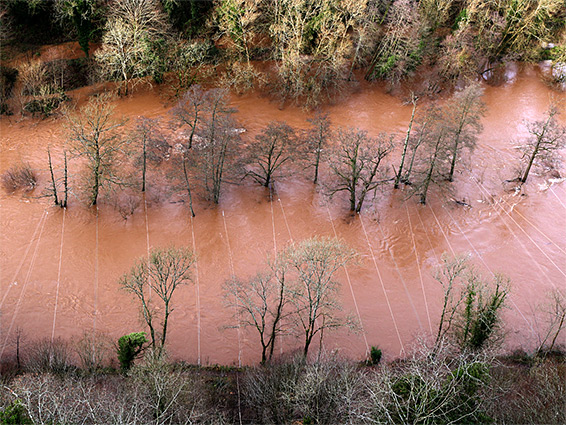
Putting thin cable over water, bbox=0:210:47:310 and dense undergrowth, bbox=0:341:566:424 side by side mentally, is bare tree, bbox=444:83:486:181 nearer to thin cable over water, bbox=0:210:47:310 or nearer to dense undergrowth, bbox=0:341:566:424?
dense undergrowth, bbox=0:341:566:424

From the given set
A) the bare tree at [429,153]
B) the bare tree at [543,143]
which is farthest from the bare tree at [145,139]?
the bare tree at [543,143]

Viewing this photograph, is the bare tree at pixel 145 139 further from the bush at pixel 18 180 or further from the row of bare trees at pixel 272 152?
the bush at pixel 18 180

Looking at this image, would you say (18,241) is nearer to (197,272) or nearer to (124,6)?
(197,272)

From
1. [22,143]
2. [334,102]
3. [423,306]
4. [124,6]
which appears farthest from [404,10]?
[22,143]

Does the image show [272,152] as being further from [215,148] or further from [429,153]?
[429,153]

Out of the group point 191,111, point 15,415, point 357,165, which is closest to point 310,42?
point 191,111
